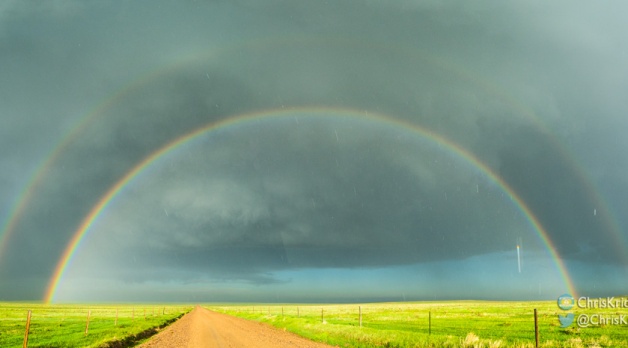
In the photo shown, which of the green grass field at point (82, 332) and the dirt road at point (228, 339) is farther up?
the dirt road at point (228, 339)

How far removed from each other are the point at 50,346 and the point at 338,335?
19.6 m

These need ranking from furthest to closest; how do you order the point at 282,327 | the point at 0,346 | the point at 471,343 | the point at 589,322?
the point at 589,322 → the point at 282,327 → the point at 0,346 → the point at 471,343

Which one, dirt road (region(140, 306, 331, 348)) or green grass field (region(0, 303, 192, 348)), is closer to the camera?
dirt road (region(140, 306, 331, 348))

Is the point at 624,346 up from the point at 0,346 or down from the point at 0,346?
up

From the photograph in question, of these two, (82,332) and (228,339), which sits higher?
(228,339)

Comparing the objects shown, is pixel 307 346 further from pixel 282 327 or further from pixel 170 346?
pixel 282 327

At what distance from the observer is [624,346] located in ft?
77.5

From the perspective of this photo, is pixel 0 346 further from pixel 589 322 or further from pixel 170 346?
pixel 589 322

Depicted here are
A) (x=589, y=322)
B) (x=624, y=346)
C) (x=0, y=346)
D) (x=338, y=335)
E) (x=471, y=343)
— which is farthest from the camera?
(x=589, y=322)

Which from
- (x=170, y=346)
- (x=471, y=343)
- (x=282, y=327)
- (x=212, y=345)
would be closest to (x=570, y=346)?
(x=471, y=343)

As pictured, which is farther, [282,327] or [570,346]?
[282,327]

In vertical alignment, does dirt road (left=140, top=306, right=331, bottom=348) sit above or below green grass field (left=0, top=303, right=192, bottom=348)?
above

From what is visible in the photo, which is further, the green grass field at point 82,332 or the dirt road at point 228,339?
the green grass field at point 82,332

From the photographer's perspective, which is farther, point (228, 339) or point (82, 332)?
point (82, 332)
